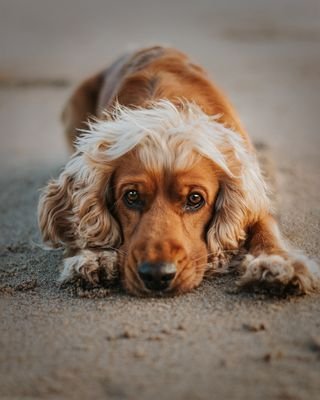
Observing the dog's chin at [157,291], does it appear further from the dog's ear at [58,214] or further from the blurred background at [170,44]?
the blurred background at [170,44]

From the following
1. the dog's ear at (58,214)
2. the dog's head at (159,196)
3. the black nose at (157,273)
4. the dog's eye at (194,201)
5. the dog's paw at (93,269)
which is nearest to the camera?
the black nose at (157,273)

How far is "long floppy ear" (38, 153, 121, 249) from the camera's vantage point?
3592 millimetres

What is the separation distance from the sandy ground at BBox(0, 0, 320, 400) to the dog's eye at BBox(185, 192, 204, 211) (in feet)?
1.20

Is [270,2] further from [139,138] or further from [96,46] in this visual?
[139,138]

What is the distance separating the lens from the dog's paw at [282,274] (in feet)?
9.91

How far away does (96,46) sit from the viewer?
11625 mm

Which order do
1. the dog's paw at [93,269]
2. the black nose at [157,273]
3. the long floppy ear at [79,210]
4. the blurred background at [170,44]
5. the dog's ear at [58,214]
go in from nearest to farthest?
the black nose at [157,273]
the dog's paw at [93,269]
the long floppy ear at [79,210]
the dog's ear at [58,214]
the blurred background at [170,44]

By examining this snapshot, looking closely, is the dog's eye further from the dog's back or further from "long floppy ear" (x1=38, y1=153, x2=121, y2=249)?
the dog's back

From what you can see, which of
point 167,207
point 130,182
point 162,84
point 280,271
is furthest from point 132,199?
point 162,84

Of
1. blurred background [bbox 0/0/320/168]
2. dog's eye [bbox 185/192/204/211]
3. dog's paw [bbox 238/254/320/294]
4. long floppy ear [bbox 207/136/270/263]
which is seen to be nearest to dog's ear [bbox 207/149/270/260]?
long floppy ear [bbox 207/136/270/263]

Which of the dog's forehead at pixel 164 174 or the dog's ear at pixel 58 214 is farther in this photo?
the dog's ear at pixel 58 214

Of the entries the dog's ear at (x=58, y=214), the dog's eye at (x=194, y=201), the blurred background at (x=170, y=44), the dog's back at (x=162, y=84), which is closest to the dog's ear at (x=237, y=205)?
the dog's eye at (x=194, y=201)

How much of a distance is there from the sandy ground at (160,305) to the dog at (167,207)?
0.13 m

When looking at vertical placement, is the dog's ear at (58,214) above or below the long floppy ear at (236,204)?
below
